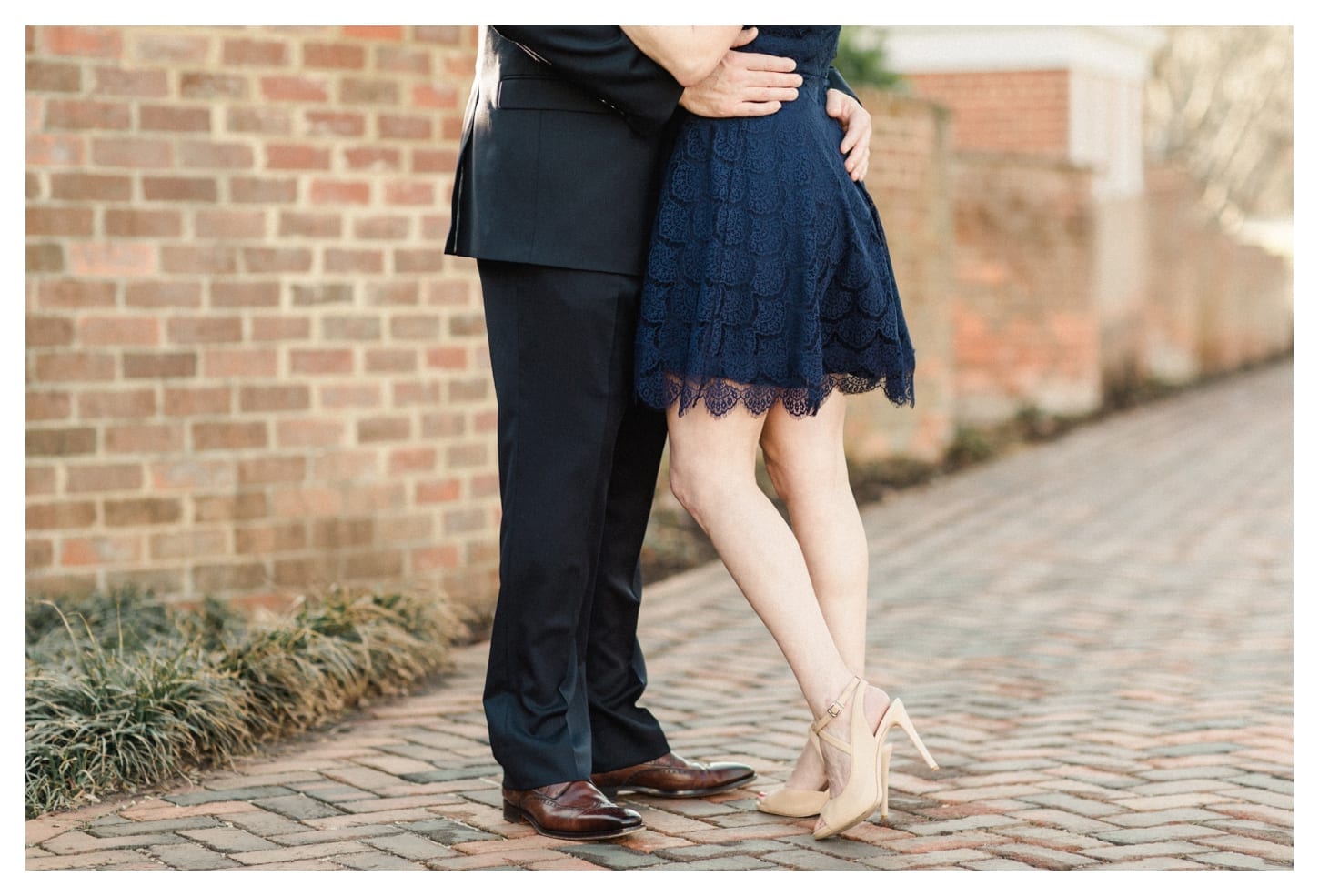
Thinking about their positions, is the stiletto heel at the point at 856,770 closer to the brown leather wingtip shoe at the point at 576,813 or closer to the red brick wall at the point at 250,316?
the brown leather wingtip shoe at the point at 576,813

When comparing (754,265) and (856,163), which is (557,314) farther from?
(856,163)

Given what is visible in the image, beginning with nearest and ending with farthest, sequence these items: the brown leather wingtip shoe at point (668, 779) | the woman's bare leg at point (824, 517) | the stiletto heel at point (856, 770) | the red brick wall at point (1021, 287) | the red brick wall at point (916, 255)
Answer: the stiletto heel at point (856, 770) → the woman's bare leg at point (824, 517) → the brown leather wingtip shoe at point (668, 779) → the red brick wall at point (916, 255) → the red brick wall at point (1021, 287)

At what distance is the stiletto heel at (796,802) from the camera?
3.12m

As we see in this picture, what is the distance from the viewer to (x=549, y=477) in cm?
299

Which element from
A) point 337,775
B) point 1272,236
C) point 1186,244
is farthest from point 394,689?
point 1272,236

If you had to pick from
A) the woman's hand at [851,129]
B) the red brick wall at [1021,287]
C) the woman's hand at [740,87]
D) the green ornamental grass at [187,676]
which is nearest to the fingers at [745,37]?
the woman's hand at [740,87]

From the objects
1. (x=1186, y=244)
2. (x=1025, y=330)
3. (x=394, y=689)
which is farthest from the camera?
(x=1186, y=244)

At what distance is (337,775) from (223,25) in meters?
2.52

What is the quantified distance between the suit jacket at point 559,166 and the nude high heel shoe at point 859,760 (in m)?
0.86

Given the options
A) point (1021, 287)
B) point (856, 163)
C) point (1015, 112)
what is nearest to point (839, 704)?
point (856, 163)

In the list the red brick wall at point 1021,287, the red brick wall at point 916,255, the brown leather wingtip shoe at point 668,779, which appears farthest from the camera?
the red brick wall at point 1021,287

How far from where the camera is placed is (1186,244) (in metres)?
15.0
